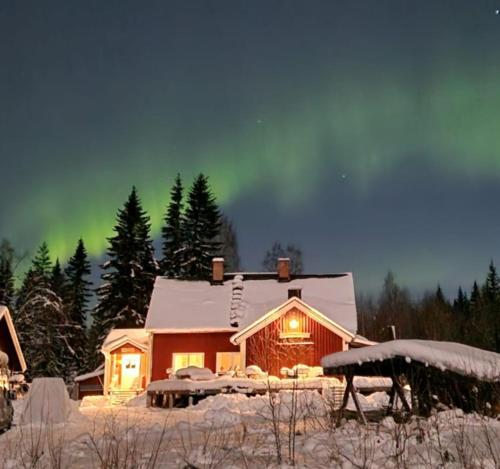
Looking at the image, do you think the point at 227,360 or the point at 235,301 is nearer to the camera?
the point at 227,360

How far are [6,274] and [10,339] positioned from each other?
12.4 m

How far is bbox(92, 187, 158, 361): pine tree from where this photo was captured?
45.7 m

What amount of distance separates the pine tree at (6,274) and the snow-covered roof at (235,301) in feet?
38.5

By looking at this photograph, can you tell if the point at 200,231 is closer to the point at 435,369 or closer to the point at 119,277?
the point at 119,277

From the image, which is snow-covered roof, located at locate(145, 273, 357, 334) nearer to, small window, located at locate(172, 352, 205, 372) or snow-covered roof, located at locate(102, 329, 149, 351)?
small window, located at locate(172, 352, 205, 372)

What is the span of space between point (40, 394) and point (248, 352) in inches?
583

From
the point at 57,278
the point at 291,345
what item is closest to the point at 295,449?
the point at 291,345

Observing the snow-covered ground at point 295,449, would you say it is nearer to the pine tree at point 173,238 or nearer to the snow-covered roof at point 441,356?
the snow-covered roof at point 441,356

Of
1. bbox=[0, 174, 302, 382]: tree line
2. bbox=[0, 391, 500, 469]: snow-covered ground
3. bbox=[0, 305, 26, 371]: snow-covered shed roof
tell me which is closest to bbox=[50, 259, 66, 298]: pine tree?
bbox=[0, 174, 302, 382]: tree line

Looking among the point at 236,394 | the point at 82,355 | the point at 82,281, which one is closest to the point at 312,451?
the point at 236,394

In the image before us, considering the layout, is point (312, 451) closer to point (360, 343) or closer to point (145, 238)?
point (360, 343)

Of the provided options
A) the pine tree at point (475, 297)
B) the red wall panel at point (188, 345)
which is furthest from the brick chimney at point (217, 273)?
the pine tree at point (475, 297)

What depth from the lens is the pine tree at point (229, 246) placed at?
5494cm

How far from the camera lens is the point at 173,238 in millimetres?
51625
